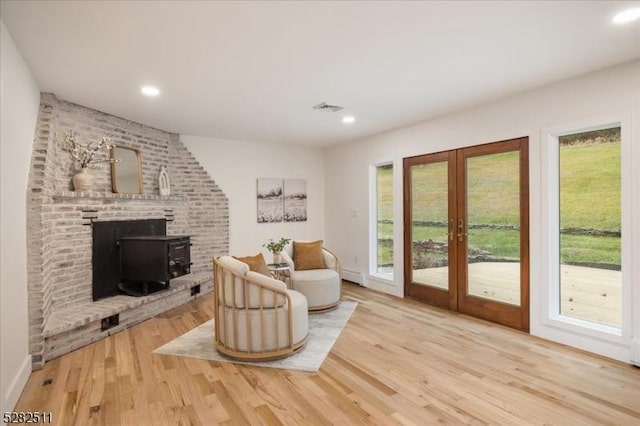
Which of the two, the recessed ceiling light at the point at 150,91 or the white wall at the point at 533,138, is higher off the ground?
the recessed ceiling light at the point at 150,91

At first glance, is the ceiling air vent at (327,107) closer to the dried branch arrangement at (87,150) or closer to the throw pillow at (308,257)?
the throw pillow at (308,257)

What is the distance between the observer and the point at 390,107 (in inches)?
161

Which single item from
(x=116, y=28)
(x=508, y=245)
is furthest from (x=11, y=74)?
(x=508, y=245)

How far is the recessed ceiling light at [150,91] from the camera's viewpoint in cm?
338

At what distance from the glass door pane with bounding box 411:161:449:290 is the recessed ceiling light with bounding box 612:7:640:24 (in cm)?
238

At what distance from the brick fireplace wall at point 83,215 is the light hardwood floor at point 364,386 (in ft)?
1.20

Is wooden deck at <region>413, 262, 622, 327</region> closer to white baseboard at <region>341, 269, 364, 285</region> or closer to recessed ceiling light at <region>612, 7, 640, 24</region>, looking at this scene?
recessed ceiling light at <region>612, 7, 640, 24</region>

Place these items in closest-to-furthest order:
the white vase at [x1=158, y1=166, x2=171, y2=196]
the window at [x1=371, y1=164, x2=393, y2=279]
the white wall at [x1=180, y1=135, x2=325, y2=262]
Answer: the white vase at [x1=158, y1=166, x2=171, y2=196], the window at [x1=371, y1=164, x2=393, y2=279], the white wall at [x1=180, y1=135, x2=325, y2=262]

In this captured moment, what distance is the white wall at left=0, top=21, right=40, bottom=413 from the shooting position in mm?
2262

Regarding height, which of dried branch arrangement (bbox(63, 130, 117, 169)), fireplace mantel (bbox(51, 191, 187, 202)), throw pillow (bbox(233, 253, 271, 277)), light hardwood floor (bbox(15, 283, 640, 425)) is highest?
dried branch arrangement (bbox(63, 130, 117, 169))

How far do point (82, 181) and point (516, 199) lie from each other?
4733 millimetres

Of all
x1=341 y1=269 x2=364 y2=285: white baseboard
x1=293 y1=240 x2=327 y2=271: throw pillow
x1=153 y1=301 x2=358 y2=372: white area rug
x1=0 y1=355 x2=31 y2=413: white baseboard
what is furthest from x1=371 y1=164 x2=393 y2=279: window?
x1=0 y1=355 x2=31 y2=413: white baseboard

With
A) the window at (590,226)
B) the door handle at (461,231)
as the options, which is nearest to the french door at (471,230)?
the door handle at (461,231)

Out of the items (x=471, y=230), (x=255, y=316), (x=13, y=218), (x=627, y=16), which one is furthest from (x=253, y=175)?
(x=627, y=16)
